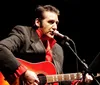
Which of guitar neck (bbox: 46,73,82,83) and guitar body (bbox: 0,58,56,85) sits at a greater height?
guitar body (bbox: 0,58,56,85)

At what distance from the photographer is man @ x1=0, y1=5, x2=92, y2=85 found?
10.1ft

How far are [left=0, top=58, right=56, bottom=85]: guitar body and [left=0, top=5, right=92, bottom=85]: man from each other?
0.07 metres

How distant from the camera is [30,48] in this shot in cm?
341

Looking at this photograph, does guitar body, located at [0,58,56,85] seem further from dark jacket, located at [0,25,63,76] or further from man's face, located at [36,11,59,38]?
man's face, located at [36,11,59,38]

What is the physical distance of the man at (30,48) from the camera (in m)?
3.09

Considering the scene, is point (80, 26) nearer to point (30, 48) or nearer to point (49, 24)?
point (49, 24)

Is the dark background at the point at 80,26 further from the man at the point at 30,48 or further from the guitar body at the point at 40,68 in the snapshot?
the guitar body at the point at 40,68

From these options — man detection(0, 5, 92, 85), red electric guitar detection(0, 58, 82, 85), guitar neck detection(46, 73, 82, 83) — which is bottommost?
guitar neck detection(46, 73, 82, 83)

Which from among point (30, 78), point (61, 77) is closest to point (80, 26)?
point (61, 77)

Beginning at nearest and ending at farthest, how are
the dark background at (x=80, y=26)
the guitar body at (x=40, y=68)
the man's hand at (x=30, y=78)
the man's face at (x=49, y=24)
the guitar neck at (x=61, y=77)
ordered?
the man's hand at (x=30, y=78) < the guitar body at (x=40, y=68) < the guitar neck at (x=61, y=77) < the man's face at (x=49, y=24) < the dark background at (x=80, y=26)

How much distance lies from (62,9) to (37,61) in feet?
4.96

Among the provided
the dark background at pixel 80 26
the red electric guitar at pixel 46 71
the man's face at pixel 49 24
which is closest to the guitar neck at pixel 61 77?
the red electric guitar at pixel 46 71

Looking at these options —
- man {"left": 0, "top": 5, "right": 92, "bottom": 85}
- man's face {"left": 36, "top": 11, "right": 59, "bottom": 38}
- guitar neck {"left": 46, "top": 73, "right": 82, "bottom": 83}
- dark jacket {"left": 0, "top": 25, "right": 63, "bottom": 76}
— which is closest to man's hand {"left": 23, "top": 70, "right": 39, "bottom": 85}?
man {"left": 0, "top": 5, "right": 92, "bottom": 85}

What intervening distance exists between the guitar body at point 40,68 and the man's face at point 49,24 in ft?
1.20
